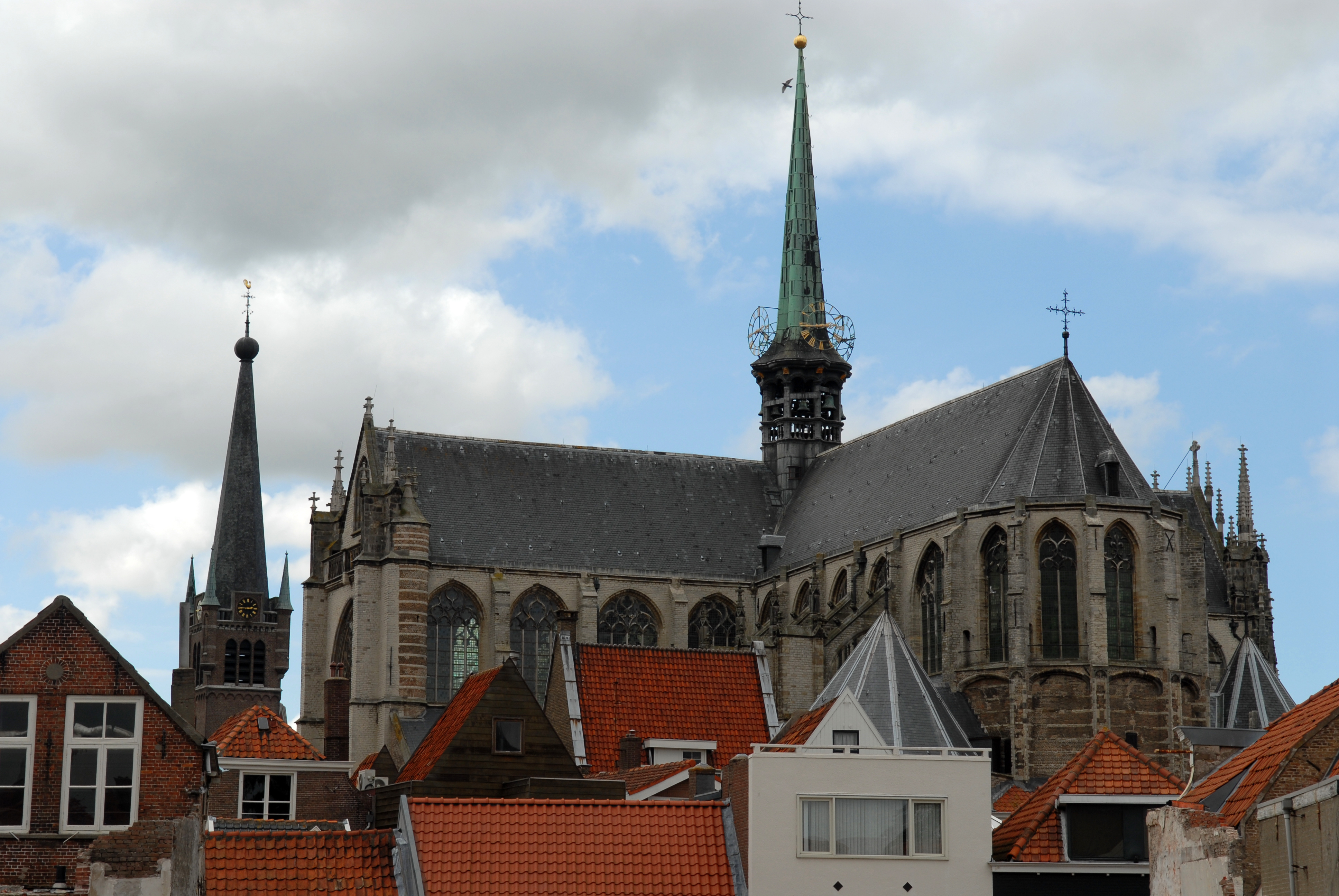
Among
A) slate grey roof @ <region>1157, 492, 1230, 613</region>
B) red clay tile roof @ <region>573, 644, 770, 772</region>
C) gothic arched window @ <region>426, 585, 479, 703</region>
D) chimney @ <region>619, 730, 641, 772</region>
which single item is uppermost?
slate grey roof @ <region>1157, 492, 1230, 613</region>

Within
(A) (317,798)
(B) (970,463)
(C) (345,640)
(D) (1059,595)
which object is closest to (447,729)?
(A) (317,798)

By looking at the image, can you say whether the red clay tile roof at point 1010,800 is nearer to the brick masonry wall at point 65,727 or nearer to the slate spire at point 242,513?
the brick masonry wall at point 65,727

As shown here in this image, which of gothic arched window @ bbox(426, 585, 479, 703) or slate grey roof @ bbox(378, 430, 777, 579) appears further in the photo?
slate grey roof @ bbox(378, 430, 777, 579)

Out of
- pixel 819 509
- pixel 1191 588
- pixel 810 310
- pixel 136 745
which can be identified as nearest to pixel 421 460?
pixel 819 509

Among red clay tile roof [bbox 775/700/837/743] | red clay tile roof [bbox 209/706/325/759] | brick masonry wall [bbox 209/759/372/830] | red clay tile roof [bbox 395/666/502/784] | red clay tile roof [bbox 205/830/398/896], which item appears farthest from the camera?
red clay tile roof [bbox 209/706/325/759]

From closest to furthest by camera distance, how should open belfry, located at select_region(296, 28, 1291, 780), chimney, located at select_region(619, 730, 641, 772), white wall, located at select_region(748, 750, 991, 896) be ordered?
white wall, located at select_region(748, 750, 991, 896)
chimney, located at select_region(619, 730, 641, 772)
open belfry, located at select_region(296, 28, 1291, 780)

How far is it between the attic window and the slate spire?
2256 inches

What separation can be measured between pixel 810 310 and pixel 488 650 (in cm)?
1858

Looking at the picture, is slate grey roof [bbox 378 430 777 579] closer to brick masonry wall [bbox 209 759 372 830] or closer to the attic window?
brick masonry wall [bbox 209 759 372 830]

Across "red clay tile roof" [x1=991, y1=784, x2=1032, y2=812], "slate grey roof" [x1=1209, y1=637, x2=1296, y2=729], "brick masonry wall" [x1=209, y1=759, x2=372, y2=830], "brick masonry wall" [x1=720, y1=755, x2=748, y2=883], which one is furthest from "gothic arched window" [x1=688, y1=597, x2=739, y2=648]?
"brick masonry wall" [x1=720, y1=755, x2=748, y2=883]

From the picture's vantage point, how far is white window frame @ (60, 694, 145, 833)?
24109 mm

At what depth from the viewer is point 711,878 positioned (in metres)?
24.8

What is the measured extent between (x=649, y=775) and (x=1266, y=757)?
553 inches

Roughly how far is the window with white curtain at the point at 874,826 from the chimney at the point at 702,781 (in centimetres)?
610
